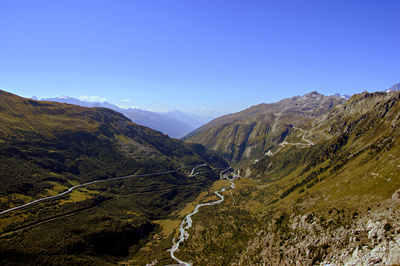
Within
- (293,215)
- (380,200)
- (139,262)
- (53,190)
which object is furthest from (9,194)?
(380,200)

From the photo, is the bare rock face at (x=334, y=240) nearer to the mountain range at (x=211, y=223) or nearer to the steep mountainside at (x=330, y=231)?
the steep mountainside at (x=330, y=231)

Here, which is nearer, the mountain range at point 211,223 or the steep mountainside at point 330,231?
the steep mountainside at point 330,231

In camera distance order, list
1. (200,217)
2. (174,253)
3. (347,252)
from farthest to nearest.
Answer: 1. (200,217)
2. (174,253)
3. (347,252)

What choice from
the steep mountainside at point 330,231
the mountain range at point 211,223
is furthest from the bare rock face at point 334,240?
the mountain range at point 211,223

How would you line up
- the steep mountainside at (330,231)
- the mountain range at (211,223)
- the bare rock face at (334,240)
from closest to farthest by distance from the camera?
the bare rock face at (334,240) → the steep mountainside at (330,231) → the mountain range at (211,223)

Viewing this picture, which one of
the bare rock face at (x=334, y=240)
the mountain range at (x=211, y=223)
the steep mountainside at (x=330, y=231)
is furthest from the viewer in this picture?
the mountain range at (x=211, y=223)

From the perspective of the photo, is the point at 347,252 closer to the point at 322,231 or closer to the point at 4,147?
the point at 322,231

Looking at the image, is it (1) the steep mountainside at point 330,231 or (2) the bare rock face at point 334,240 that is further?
(1) the steep mountainside at point 330,231

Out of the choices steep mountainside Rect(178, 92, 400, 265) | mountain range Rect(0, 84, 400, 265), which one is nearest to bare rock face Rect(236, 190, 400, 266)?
steep mountainside Rect(178, 92, 400, 265)

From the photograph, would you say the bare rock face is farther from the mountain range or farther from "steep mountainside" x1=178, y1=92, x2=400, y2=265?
the mountain range

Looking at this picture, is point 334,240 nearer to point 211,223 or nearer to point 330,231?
point 330,231

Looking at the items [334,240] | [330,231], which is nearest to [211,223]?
[330,231]
